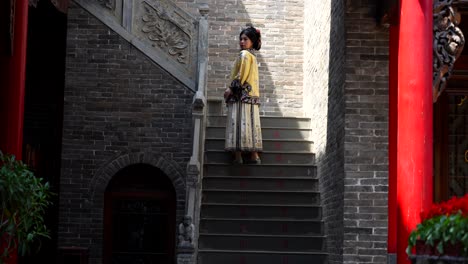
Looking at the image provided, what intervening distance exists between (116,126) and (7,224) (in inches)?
272

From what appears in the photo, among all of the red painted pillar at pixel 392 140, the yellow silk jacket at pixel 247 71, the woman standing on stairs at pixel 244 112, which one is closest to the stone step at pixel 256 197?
the woman standing on stairs at pixel 244 112

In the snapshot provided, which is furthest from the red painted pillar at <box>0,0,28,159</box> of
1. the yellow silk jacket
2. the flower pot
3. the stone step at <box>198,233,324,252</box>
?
the flower pot

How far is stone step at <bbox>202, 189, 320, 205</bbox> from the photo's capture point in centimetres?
1327

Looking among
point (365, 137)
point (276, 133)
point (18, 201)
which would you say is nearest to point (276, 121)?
point (276, 133)

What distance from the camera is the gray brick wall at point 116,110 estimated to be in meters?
13.9

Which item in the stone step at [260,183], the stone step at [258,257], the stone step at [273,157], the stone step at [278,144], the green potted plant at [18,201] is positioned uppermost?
the stone step at [278,144]

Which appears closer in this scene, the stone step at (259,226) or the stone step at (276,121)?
the stone step at (259,226)

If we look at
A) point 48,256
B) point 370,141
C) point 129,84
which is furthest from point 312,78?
point 48,256

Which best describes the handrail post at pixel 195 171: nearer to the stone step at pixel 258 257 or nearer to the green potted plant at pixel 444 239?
the stone step at pixel 258 257

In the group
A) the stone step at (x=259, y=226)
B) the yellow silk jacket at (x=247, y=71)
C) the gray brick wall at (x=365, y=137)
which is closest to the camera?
the gray brick wall at (x=365, y=137)

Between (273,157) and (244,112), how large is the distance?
3.05 feet

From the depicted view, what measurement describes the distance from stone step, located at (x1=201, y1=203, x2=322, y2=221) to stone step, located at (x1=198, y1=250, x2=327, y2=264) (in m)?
0.83

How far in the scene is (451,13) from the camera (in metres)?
8.92

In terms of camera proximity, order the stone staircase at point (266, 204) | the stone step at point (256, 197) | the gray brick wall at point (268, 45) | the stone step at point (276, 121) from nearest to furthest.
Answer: the stone staircase at point (266, 204)
the stone step at point (256, 197)
the stone step at point (276, 121)
the gray brick wall at point (268, 45)
